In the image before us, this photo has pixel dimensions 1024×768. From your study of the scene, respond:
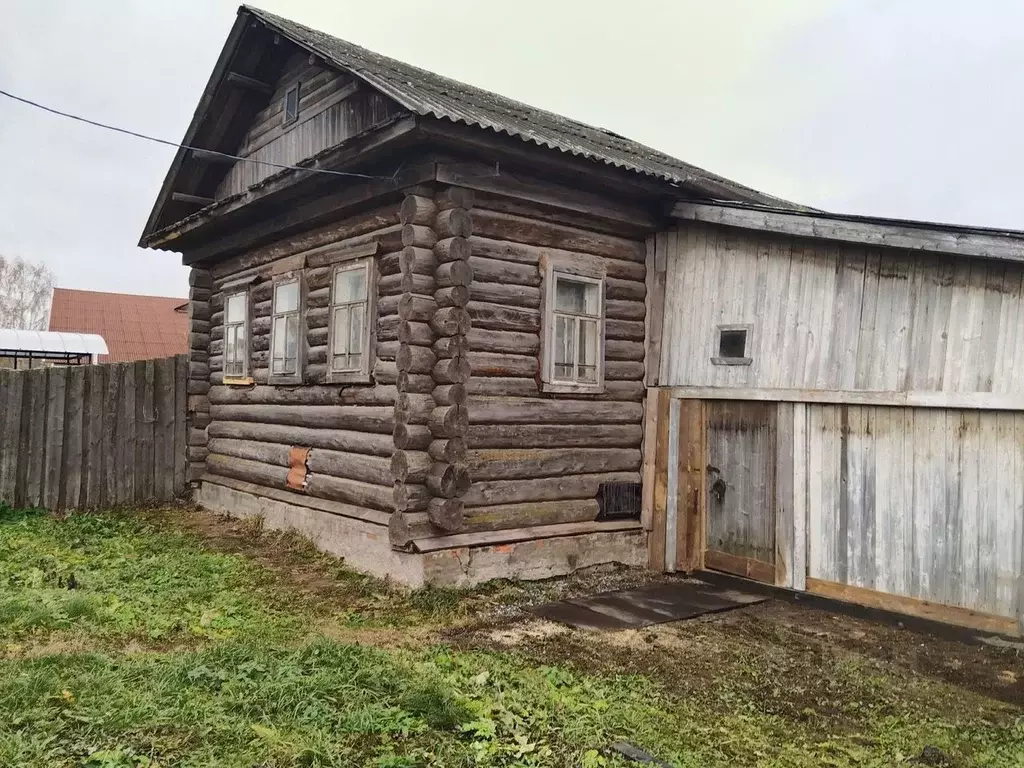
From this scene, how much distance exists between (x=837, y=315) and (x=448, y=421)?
13.5ft

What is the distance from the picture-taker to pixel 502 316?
27.4 ft

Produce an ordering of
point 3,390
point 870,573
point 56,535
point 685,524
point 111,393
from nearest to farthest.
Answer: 1. point 870,573
2. point 685,524
3. point 56,535
4. point 3,390
5. point 111,393

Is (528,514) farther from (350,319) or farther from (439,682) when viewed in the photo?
(439,682)

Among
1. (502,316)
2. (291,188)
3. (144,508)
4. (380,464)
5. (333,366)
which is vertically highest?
(291,188)

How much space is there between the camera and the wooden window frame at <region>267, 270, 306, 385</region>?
9992mm

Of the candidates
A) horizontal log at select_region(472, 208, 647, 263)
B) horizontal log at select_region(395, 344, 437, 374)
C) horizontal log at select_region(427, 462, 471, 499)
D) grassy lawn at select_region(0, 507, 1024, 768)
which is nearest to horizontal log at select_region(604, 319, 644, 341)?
horizontal log at select_region(472, 208, 647, 263)

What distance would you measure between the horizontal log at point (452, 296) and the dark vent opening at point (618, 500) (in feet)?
9.78

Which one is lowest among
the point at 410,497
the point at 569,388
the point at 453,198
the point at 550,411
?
the point at 410,497

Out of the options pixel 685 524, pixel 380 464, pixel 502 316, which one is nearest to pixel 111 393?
pixel 380 464

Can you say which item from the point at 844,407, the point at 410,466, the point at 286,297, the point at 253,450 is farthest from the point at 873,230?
the point at 253,450

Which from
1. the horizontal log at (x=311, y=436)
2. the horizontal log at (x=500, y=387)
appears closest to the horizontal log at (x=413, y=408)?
the horizontal log at (x=500, y=387)

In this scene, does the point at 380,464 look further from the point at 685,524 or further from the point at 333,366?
the point at 685,524

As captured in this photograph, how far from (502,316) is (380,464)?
2.12 metres

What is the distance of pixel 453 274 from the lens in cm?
774
